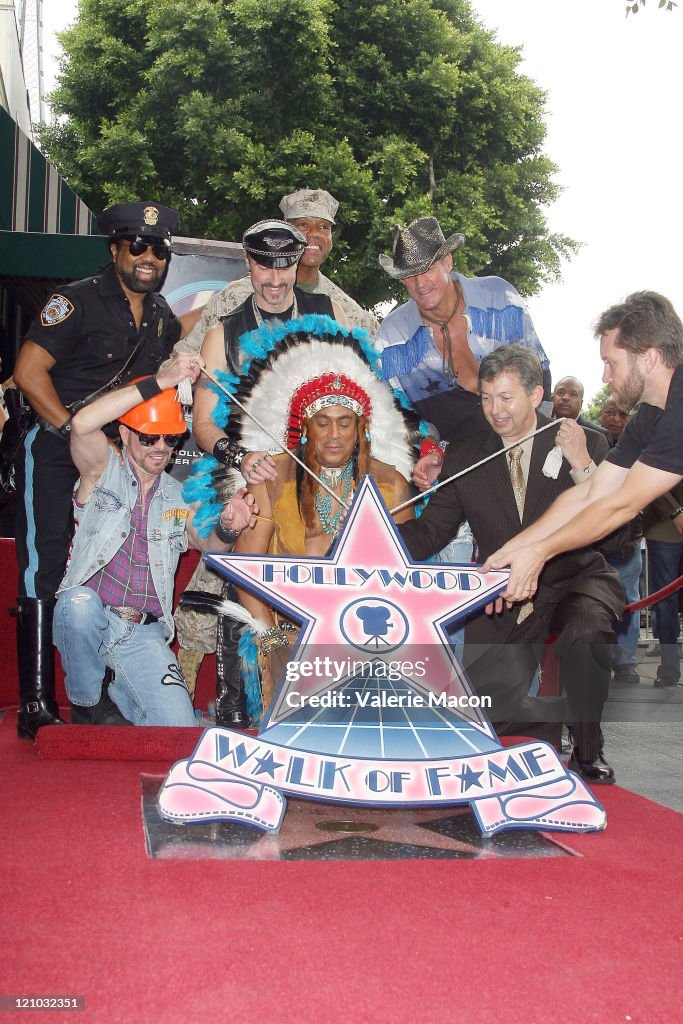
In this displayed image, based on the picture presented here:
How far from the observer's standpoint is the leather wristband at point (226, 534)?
3617 millimetres

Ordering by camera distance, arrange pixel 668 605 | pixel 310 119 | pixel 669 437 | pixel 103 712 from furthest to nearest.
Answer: pixel 310 119, pixel 668 605, pixel 103 712, pixel 669 437

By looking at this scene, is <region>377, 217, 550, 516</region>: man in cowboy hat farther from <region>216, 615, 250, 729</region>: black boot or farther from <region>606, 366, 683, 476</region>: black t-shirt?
<region>216, 615, 250, 729</region>: black boot

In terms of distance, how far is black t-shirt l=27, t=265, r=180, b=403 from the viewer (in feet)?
12.5

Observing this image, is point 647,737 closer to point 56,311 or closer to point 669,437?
point 669,437

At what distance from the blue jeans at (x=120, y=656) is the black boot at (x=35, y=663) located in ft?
0.20

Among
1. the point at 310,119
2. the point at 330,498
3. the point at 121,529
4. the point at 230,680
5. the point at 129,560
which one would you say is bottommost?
the point at 230,680

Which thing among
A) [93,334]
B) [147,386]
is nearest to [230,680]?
[147,386]

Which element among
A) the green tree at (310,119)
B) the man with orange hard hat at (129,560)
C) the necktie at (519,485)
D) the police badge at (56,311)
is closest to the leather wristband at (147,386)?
the man with orange hard hat at (129,560)

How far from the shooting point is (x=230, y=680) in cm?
384

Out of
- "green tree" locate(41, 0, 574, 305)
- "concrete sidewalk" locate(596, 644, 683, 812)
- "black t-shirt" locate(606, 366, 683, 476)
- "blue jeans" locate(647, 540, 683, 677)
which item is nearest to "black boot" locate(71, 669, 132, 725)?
"concrete sidewalk" locate(596, 644, 683, 812)

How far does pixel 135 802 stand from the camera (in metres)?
2.98

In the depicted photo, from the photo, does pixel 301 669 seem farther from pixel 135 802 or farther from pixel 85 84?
pixel 85 84

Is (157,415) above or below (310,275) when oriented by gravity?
below

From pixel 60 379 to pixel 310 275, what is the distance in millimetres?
1173
